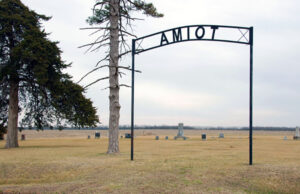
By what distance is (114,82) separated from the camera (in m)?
21.4

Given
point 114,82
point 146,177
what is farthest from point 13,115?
point 146,177

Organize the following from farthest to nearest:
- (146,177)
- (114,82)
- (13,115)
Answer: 1. (13,115)
2. (114,82)
3. (146,177)

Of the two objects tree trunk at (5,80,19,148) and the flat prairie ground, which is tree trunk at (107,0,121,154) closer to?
the flat prairie ground

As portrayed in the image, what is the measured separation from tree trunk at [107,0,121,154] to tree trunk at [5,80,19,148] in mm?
12360

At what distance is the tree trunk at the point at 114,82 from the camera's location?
2091cm

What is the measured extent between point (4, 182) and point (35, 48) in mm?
17326

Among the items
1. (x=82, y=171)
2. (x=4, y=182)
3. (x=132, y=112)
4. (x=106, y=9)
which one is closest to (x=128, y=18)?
(x=106, y=9)

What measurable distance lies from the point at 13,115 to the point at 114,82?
42.4ft

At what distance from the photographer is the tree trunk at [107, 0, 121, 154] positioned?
2091 cm

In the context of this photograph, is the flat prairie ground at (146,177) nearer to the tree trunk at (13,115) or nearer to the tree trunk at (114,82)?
the tree trunk at (114,82)

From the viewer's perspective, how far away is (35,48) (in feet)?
94.0

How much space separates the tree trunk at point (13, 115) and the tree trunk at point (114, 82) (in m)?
12.4

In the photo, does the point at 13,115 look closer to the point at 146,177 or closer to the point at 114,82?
the point at 114,82

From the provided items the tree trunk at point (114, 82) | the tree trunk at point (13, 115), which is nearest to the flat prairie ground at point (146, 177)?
the tree trunk at point (114, 82)
